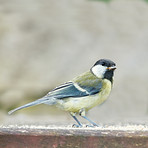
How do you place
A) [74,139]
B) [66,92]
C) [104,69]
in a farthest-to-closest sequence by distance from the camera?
[104,69]
[66,92]
[74,139]

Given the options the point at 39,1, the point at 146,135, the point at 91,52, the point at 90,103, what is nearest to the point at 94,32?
the point at 91,52

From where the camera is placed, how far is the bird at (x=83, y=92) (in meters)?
1.97

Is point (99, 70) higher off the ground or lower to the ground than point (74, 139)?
lower

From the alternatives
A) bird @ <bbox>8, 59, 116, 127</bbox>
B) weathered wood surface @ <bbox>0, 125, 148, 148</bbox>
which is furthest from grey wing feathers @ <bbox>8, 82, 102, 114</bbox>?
weathered wood surface @ <bbox>0, 125, 148, 148</bbox>

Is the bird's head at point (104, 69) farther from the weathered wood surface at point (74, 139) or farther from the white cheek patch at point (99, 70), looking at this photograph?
the weathered wood surface at point (74, 139)

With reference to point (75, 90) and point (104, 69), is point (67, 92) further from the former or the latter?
point (104, 69)

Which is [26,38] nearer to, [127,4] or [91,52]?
[91,52]

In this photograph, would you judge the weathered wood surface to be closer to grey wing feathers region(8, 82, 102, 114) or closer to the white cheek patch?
grey wing feathers region(8, 82, 102, 114)

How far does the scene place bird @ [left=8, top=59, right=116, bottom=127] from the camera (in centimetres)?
197

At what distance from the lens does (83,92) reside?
2.03 meters

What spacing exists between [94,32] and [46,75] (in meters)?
0.54

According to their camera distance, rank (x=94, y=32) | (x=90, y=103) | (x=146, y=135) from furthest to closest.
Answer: (x=94, y=32), (x=90, y=103), (x=146, y=135)

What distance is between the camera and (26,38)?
3805 mm

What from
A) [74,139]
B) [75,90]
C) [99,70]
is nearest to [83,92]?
[75,90]
